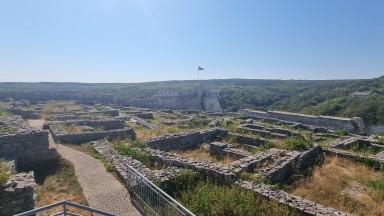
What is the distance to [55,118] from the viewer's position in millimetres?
23594

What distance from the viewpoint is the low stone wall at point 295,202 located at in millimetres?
6987

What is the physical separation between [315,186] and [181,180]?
488 centimetres

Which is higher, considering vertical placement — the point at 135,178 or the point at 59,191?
the point at 135,178

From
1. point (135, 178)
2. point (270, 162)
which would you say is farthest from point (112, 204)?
point (270, 162)

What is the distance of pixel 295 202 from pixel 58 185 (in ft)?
24.1

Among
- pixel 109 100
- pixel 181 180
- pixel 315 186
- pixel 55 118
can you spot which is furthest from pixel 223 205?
pixel 109 100

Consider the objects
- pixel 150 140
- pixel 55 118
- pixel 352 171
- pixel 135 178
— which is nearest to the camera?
pixel 135 178

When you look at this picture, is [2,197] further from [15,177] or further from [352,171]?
[352,171]

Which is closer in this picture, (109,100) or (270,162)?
(270,162)

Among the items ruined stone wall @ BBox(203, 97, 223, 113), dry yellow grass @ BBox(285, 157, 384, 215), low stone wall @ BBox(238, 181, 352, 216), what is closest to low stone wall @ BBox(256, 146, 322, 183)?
dry yellow grass @ BBox(285, 157, 384, 215)

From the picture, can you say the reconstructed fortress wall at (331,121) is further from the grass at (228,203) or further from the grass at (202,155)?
the grass at (228,203)

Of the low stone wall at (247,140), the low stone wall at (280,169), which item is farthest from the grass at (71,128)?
the low stone wall at (280,169)

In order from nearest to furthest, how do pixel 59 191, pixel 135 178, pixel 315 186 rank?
pixel 135 178, pixel 59 191, pixel 315 186

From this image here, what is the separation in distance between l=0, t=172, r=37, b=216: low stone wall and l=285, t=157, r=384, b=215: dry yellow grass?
8.05 m
